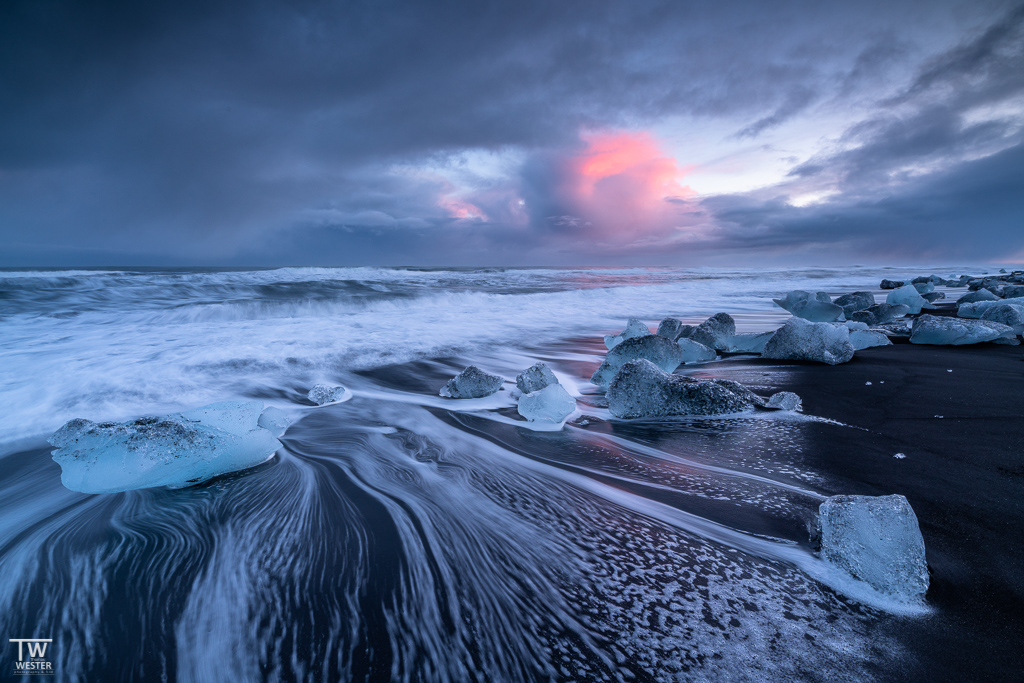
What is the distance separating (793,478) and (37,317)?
11622 mm

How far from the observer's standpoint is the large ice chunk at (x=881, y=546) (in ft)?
3.47

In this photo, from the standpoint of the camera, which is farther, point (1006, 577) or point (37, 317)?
point (37, 317)

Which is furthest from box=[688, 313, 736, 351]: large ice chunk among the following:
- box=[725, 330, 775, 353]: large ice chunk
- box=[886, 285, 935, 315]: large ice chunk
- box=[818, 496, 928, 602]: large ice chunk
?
box=[886, 285, 935, 315]: large ice chunk

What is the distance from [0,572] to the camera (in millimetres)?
1344

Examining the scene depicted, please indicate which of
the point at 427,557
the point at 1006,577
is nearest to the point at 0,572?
the point at 427,557

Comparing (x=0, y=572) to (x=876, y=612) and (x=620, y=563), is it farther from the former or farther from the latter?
(x=876, y=612)

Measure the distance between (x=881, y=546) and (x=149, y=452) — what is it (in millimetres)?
2656

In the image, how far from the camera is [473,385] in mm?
2977

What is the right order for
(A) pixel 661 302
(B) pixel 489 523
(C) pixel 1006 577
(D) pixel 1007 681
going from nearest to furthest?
1. (D) pixel 1007 681
2. (C) pixel 1006 577
3. (B) pixel 489 523
4. (A) pixel 661 302

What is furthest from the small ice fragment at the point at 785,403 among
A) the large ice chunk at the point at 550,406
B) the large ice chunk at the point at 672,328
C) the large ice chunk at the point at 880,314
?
the large ice chunk at the point at 880,314

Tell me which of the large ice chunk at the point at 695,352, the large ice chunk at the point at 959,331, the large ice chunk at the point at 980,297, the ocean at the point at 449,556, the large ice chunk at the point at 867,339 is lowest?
the ocean at the point at 449,556

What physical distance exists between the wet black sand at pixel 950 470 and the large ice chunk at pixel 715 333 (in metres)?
0.80

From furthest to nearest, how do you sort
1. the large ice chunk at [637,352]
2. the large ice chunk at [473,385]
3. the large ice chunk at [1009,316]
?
the large ice chunk at [1009,316]
the large ice chunk at [637,352]
the large ice chunk at [473,385]
